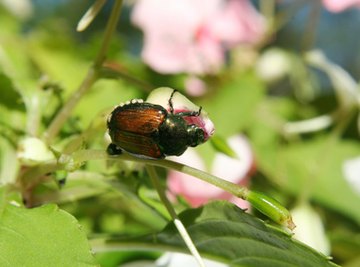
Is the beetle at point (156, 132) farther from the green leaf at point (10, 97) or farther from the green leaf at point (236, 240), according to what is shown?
the green leaf at point (10, 97)

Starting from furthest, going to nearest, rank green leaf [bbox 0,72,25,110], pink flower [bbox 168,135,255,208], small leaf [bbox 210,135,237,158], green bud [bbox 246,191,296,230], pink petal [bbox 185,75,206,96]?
1. pink petal [bbox 185,75,206,96]
2. pink flower [bbox 168,135,255,208]
3. green leaf [bbox 0,72,25,110]
4. small leaf [bbox 210,135,237,158]
5. green bud [bbox 246,191,296,230]

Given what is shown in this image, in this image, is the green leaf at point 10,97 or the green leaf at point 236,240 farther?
the green leaf at point 10,97

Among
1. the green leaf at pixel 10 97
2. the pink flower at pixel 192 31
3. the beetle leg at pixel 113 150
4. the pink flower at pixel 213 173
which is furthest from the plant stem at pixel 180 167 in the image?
the pink flower at pixel 192 31

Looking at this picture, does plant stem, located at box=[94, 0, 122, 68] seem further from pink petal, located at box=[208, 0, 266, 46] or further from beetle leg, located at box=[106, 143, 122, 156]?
pink petal, located at box=[208, 0, 266, 46]

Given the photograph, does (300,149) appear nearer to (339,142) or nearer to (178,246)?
(339,142)

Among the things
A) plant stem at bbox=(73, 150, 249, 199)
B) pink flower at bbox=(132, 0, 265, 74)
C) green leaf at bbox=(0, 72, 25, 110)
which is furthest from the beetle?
pink flower at bbox=(132, 0, 265, 74)
